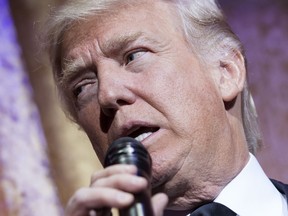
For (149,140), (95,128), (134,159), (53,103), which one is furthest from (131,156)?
(53,103)

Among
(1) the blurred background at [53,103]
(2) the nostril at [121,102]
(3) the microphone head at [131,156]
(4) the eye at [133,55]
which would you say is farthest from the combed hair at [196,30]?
(3) the microphone head at [131,156]

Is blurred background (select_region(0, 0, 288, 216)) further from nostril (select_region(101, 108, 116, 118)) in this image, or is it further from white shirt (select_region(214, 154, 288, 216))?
nostril (select_region(101, 108, 116, 118))

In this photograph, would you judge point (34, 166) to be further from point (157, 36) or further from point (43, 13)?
point (157, 36)

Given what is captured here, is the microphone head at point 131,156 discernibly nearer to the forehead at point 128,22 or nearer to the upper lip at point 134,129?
the upper lip at point 134,129

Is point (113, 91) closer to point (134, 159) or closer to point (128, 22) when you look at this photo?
point (128, 22)

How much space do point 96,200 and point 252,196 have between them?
47cm

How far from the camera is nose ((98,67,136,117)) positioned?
3.89ft

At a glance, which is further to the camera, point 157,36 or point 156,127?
point 157,36

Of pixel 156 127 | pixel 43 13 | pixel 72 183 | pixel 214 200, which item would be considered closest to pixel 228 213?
pixel 214 200

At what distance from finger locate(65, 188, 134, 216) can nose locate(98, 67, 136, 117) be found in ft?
0.95

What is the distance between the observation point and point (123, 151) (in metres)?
0.89

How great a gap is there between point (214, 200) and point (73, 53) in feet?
1.36

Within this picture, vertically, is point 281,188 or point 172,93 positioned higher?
point 172,93

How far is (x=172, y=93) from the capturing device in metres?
1.22
